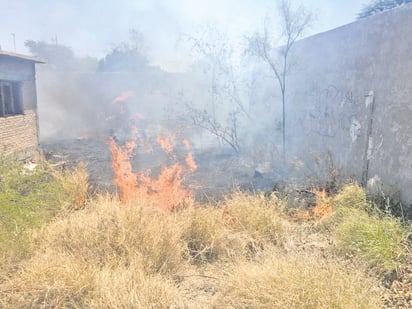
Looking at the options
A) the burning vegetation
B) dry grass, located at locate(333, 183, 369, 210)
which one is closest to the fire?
the burning vegetation

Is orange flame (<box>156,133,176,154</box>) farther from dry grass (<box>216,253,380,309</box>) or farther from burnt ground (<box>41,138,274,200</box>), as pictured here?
dry grass (<box>216,253,380,309</box>)

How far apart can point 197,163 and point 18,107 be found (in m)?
6.13

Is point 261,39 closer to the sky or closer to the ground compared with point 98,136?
closer to the sky

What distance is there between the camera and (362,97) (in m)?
6.99

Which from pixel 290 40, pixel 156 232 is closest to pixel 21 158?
pixel 156 232

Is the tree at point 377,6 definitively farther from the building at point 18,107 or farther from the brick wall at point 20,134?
the brick wall at point 20,134

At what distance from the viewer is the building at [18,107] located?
32.1 feet

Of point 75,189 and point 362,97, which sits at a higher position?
point 362,97

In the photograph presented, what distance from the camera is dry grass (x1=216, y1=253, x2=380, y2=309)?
280 centimetres

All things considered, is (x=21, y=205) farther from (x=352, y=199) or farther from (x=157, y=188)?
(x=352, y=199)

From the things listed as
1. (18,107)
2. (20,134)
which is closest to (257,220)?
(20,134)

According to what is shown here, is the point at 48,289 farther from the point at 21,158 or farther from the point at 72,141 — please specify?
the point at 72,141

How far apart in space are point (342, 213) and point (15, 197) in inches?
182

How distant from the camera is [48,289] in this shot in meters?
3.06
